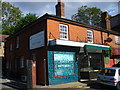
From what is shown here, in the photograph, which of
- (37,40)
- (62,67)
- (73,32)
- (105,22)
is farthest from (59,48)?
(105,22)

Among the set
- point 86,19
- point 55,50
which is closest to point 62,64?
point 55,50

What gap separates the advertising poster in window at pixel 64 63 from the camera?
39.4 ft

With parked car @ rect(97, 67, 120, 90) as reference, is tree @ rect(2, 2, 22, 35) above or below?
above

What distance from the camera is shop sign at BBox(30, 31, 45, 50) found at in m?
12.6

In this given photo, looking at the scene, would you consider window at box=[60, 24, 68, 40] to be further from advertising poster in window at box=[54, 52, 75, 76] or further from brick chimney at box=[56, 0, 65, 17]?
brick chimney at box=[56, 0, 65, 17]

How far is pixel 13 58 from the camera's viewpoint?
19.9m

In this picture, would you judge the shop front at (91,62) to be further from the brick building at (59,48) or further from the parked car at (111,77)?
the parked car at (111,77)

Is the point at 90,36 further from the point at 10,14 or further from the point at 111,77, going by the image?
the point at 10,14

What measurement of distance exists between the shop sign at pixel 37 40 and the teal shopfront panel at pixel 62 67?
5.15 ft

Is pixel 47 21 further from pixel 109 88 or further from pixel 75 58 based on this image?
pixel 109 88

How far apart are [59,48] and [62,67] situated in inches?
70.2

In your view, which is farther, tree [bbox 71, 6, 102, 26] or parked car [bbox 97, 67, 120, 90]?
tree [bbox 71, 6, 102, 26]

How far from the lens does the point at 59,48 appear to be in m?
12.4

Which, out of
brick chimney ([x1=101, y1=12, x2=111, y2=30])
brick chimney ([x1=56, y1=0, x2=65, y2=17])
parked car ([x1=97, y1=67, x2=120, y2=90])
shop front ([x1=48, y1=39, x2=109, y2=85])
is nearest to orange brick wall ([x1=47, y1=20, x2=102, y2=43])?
shop front ([x1=48, y1=39, x2=109, y2=85])
